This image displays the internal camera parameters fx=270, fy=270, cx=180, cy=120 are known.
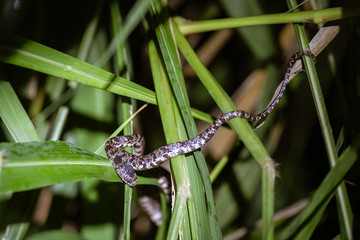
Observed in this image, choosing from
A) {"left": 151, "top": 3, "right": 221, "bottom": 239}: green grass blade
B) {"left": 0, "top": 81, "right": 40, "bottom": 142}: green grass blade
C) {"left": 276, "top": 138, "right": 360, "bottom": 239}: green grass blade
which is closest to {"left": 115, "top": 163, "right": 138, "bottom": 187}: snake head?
{"left": 151, "top": 3, "right": 221, "bottom": 239}: green grass blade

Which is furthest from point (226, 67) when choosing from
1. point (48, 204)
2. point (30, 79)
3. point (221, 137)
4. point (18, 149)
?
point (18, 149)

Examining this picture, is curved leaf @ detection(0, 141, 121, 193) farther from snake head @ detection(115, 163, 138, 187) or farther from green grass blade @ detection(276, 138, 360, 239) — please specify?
green grass blade @ detection(276, 138, 360, 239)

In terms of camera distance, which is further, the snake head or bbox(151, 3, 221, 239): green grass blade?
the snake head

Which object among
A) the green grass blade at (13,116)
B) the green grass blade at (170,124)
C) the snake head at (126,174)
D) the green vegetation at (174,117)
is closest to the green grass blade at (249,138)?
the green vegetation at (174,117)

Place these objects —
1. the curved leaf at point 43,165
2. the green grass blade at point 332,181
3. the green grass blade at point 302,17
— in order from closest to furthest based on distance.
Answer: the curved leaf at point 43,165
the green grass blade at point 332,181
the green grass blade at point 302,17

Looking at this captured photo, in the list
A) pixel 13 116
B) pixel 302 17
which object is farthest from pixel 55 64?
pixel 302 17

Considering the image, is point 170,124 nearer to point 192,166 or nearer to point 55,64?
point 192,166

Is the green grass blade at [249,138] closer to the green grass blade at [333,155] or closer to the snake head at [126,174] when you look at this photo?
the green grass blade at [333,155]

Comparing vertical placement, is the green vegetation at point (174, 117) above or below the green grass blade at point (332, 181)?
above

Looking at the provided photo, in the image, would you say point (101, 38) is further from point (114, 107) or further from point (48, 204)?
point (48, 204)
